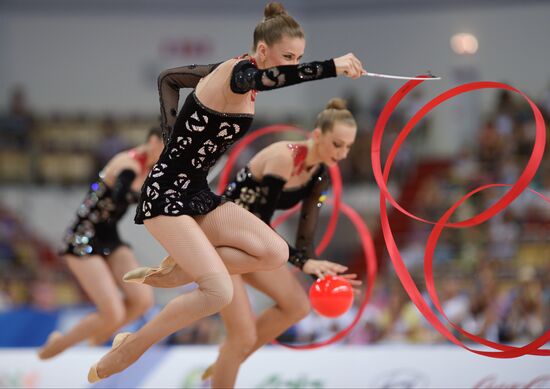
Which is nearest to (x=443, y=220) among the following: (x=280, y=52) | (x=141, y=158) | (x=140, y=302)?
(x=280, y=52)

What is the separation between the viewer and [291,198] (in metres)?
4.45

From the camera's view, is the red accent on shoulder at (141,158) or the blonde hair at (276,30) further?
the red accent on shoulder at (141,158)

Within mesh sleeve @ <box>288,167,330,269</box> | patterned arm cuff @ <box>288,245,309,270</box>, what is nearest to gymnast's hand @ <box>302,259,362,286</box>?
patterned arm cuff @ <box>288,245,309,270</box>

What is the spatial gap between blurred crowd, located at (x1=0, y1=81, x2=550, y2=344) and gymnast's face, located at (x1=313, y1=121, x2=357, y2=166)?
345cm

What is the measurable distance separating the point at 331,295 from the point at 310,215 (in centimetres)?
46

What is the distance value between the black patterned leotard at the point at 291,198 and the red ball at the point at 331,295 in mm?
167

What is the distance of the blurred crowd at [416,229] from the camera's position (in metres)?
7.45

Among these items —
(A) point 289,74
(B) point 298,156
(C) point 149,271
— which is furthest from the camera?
(B) point 298,156

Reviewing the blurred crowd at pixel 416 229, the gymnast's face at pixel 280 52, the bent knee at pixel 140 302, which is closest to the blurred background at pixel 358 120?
the blurred crowd at pixel 416 229

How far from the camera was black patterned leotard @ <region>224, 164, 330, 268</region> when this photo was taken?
13.6 ft

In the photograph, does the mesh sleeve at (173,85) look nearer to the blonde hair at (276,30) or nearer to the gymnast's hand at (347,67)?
the blonde hair at (276,30)

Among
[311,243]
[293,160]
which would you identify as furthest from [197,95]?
[311,243]

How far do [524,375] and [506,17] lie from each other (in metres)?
9.44

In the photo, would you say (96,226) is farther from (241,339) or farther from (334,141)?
(334,141)
